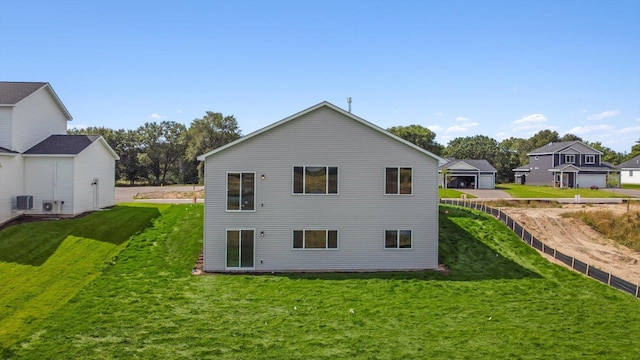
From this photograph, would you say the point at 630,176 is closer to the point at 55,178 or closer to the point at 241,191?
the point at 241,191

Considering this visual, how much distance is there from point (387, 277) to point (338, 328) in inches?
224

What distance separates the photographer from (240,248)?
18.9m

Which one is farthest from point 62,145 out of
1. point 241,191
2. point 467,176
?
A: point 467,176

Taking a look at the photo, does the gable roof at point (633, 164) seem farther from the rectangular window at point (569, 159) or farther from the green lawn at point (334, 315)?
the green lawn at point (334, 315)

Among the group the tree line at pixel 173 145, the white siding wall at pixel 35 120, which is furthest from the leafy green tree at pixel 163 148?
the white siding wall at pixel 35 120

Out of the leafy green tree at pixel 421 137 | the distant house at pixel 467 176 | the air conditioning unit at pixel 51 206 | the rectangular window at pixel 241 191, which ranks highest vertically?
the leafy green tree at pixel 421 137

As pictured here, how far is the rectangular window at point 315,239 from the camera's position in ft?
62.6

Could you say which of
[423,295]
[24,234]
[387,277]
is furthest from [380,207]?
[24,234]

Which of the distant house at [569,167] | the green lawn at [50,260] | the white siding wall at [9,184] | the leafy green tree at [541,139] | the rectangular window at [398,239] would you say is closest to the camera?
the green lawn at [50,260]

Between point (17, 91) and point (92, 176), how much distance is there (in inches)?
245

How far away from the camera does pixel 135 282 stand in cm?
1661

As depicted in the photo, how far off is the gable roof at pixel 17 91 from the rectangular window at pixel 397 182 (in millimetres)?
20221

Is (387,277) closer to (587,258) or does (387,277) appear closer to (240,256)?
(240,256)

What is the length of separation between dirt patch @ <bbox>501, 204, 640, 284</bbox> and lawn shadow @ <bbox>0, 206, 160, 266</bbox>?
945 inches
